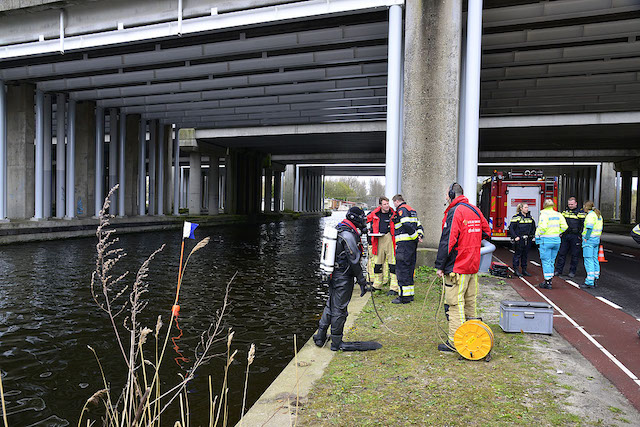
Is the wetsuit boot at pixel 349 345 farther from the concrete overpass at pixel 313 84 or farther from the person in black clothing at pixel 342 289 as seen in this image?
→ the concrete overpass at pixel 313 84

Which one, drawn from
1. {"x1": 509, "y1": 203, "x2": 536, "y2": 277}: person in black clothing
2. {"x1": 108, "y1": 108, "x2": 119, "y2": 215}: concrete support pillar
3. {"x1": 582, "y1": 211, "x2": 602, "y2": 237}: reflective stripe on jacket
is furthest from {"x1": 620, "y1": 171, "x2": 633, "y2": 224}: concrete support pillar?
{"x1": 108, "y1": 108, "x2": 119, "y2": 215}: concrete support pillar

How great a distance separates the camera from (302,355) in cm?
506

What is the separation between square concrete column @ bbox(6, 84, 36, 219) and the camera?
2030cm

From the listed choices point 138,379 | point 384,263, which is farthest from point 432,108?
point 138,379

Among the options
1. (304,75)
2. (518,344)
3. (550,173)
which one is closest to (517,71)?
(304,75)

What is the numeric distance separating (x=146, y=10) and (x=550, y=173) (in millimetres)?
50407

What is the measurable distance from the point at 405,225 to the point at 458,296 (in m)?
2.64

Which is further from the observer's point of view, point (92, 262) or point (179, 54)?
point (179, 54)

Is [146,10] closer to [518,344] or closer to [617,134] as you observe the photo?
[518,344]

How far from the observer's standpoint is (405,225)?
7723mm

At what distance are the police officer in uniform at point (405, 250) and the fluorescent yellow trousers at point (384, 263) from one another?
680mm

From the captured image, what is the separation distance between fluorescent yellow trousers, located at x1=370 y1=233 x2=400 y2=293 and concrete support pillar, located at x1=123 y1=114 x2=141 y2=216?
23.2 m

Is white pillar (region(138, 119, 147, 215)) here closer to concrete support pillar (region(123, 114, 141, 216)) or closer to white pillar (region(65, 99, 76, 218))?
concrete support pillar (region(123, 114, 141, 216))

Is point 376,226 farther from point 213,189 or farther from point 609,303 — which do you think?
point 213,189
